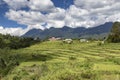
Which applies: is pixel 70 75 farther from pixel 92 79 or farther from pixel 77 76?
pixel 92 79

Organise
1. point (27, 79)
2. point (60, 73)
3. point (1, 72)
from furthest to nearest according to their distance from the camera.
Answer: point (1, 72), point (27, 79), point (60, 73)

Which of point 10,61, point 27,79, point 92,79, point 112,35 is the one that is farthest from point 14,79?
point 112,35

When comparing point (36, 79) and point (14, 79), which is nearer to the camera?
point (36, 79)

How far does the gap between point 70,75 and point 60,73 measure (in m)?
1.11

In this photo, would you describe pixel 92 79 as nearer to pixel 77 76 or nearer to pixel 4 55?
pixel 77 76

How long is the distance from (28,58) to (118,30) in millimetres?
52325

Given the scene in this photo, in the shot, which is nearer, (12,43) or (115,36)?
(115,36)

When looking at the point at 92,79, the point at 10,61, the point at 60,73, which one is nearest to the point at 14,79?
the point at 60,73

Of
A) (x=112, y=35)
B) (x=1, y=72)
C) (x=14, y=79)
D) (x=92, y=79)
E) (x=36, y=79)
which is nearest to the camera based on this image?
(x=92, y=79)

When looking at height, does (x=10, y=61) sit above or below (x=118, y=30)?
below

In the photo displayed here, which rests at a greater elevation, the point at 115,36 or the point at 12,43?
the point at 115,36

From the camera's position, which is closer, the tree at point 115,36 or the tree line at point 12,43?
the tree at point 115,36

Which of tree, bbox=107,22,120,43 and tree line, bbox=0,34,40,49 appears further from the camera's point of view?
tree line, bbox=0,34,40,49

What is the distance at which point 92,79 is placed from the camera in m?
20.6
